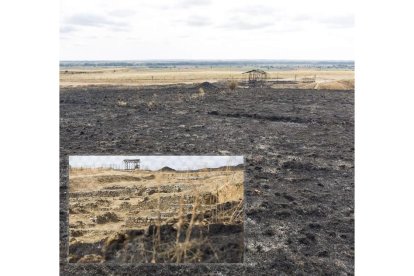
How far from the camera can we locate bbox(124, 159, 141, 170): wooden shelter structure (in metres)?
7.06

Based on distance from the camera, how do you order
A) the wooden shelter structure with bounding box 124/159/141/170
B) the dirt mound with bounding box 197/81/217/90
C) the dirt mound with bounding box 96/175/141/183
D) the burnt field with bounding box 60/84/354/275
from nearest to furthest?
1. the burnt field with bounding box 60/84/354/275
2. the dirt mound with bounding box 96/175/141/183
3. the wooden shelter structure with bounding box 124/159/141/170
4. the dirt mound with bounding box 197/81/217/90

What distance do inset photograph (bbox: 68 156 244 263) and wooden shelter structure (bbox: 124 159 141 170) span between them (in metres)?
0.01

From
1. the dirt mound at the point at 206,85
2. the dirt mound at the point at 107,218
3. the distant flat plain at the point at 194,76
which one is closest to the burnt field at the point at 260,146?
the dirt mound at the point at 206,85

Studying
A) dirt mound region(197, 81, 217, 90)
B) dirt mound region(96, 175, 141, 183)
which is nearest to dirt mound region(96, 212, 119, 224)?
dirt mound region(96, 175, 141, 183)

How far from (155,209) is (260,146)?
197 centimetres

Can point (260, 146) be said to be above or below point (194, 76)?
below

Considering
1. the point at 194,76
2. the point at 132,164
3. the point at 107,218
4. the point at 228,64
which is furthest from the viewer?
the point at 194,76

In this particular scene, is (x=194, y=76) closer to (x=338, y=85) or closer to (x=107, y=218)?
(x=338, y=85)

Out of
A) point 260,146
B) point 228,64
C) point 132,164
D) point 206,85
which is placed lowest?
point 132,164

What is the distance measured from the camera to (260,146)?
7738mm

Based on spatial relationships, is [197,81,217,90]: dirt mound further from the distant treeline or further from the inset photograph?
the inset photograph

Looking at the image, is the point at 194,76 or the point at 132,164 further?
the point at 194,76

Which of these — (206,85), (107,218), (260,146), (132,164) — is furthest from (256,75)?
(107,218)

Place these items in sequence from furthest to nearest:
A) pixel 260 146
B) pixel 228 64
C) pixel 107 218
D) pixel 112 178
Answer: pixel 228 64, pixel 260 146, pixel 112 178, pixel 107 218
